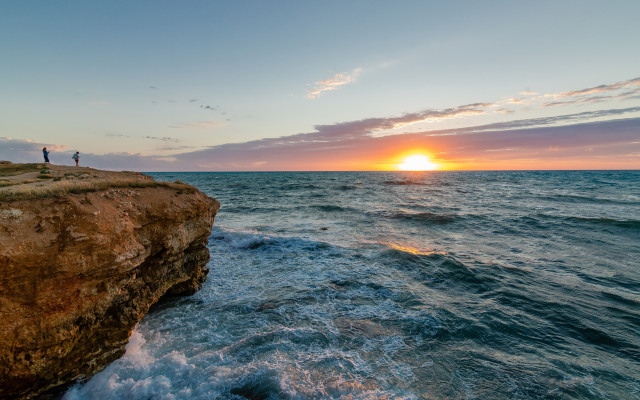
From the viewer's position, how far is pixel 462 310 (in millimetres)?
9617

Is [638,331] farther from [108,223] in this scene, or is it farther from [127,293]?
[108,223]

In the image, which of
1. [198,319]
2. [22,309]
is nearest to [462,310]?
[198,319]

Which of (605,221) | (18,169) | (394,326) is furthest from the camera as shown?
(605,221)

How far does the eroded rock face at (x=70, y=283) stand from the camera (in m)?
5.18

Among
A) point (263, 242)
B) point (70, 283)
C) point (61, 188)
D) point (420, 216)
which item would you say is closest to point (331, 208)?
point (420, 216)

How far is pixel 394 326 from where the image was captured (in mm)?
8578

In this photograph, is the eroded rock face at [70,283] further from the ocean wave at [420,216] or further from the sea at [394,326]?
the ocean wave at [420,216]

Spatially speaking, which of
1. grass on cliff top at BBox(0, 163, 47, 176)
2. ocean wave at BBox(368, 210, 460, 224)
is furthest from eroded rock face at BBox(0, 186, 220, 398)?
ocean wave at BBox(368, 210, 460, 224)

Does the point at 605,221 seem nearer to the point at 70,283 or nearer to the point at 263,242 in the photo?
the point at 263,242

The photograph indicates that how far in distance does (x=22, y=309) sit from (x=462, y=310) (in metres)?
12.2

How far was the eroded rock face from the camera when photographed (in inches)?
204

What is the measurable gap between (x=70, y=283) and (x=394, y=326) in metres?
8.76

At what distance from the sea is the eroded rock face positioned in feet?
2.44

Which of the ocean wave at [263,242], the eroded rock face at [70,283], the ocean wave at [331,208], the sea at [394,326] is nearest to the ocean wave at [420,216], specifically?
the ocean wave at [331,208]
